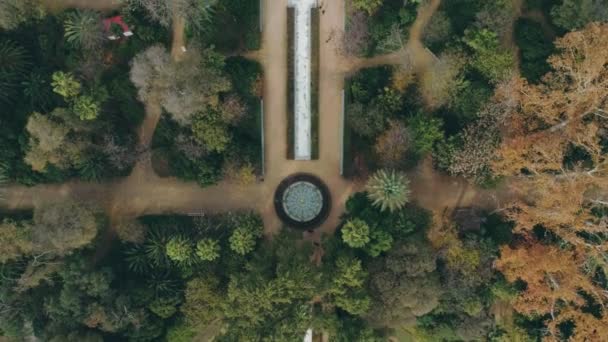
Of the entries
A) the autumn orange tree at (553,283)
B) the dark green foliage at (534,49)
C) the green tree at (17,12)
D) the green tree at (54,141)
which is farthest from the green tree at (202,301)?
the dark green foliage at (534,49)

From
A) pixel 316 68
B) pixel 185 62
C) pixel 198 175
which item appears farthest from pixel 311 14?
pixel 198 175

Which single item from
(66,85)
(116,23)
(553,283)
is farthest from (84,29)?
(553,283)

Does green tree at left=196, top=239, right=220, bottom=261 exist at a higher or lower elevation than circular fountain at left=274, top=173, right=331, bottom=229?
lower

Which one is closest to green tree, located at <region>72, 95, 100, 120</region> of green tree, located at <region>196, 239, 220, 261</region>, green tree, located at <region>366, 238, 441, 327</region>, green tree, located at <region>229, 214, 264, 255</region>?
green tree, located at <region>196, 239, 220, 261</region>

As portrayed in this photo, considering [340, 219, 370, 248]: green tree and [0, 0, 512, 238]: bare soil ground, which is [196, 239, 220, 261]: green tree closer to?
[0, 0, 512, 238]: bare soil ground

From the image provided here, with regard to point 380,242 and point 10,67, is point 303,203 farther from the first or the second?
point 10,67

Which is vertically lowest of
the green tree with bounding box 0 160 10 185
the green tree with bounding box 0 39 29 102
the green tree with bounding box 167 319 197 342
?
the green tree with bounding box 167 319 197 342

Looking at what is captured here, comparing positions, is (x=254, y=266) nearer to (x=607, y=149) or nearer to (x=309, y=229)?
(x=309, y=229)
